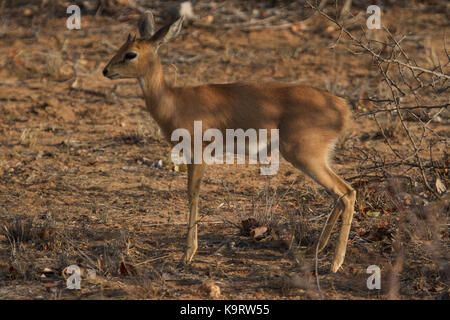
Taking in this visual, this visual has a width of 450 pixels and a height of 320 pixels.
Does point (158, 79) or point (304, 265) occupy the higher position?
point (158, 79)

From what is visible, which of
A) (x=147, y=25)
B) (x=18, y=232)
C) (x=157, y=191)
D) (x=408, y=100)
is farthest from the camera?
(x=408, y=100)

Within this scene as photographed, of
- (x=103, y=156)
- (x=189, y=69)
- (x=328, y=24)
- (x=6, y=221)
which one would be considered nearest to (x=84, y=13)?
(x=189, y=69)

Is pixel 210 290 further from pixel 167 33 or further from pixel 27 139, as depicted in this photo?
pixel 27 139

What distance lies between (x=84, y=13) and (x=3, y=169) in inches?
238

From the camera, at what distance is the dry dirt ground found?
4949mm

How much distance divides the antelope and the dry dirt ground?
382 mm

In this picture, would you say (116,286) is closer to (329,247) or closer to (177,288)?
(177,288)

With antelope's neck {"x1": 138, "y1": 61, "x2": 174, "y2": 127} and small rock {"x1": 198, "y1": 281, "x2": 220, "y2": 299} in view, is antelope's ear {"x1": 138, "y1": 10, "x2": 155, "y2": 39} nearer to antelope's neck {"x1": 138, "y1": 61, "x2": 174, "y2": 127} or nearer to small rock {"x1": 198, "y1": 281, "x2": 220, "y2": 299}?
antelope's neck {"x1": 138, "y1": 61, "x2": 174, "y2": 127}

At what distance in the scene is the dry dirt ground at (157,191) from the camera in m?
4.95

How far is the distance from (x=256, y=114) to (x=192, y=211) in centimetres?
93

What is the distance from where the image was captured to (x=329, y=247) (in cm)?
550

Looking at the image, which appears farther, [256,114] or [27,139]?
[27,139]

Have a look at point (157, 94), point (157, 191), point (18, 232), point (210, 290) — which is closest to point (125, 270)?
point (210, 290)

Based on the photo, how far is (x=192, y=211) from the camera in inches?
214
